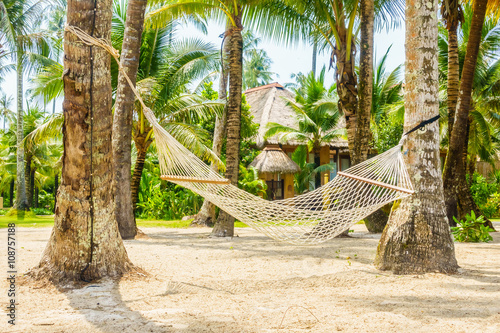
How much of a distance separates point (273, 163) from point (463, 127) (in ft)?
16.6

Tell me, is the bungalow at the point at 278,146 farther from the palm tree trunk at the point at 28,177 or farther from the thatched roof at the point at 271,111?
the palm tree trunk at the point at 28,177

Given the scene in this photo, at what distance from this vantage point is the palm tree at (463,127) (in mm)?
5746

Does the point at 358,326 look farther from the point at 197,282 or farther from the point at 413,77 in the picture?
the point at 413,77

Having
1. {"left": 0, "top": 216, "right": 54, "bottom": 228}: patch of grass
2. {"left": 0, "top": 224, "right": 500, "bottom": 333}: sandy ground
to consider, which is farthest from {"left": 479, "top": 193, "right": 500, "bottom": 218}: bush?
{"left": 0, "top": 216, "right": 54, "bottom": 228}: patch of grass

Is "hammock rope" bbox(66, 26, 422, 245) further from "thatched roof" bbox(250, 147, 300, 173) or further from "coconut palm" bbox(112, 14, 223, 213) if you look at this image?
"thatched roof" bbox(250, 147, 300, 173)

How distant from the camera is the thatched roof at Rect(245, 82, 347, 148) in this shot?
38.5ft

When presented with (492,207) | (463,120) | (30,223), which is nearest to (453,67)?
(463,120)

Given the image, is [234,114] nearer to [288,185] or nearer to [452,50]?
[452,50]

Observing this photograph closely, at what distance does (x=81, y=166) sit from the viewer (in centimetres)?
272

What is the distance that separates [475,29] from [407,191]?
4164mm

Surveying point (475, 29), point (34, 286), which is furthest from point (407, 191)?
point (475, 29)

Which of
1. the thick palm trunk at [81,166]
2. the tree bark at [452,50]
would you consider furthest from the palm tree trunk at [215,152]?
the thick palm trunk at [81,166]

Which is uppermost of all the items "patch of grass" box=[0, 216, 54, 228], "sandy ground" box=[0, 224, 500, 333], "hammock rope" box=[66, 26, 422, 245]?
"hammock rope" box=[66, 26, 422, 245]

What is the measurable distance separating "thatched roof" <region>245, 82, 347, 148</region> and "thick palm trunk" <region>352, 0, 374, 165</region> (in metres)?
5.80
